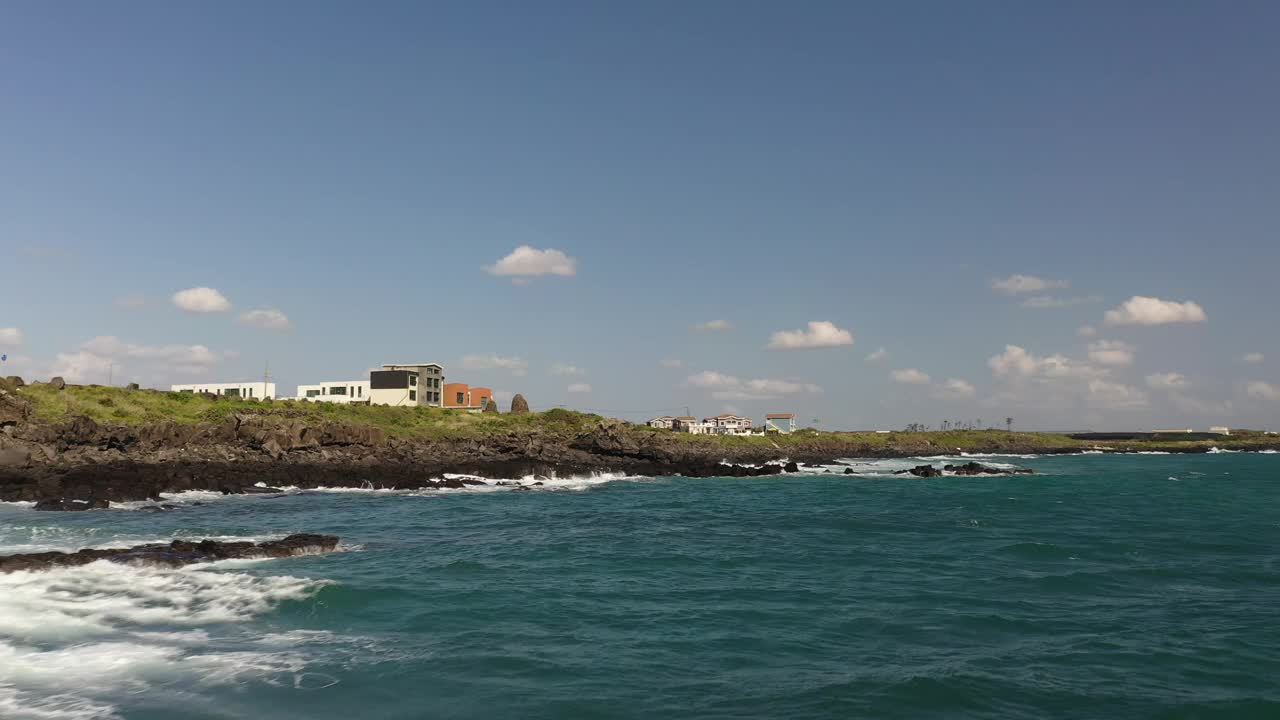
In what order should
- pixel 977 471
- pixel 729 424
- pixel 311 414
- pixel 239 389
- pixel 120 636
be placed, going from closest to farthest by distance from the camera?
pixel 120 636 < pixel 977 471 < pixel 311 414 < pixel 239 389 < pixel 729 424

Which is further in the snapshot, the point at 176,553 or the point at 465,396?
the point at 465,396

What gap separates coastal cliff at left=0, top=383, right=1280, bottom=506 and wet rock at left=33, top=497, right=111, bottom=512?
0.83 m

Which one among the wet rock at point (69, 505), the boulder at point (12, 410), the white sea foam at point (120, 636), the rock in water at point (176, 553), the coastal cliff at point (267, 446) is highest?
the boulder at point (12, 410)

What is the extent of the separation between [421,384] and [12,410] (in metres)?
68.1

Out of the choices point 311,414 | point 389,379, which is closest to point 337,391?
point 389,379

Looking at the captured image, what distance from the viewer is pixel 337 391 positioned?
423 feet

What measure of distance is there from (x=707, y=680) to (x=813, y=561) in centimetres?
1507

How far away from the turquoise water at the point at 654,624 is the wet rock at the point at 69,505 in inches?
143

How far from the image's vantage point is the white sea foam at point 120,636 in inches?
562

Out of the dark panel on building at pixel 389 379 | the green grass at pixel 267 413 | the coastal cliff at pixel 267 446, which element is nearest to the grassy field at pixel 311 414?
the green grass at pixel 267 413

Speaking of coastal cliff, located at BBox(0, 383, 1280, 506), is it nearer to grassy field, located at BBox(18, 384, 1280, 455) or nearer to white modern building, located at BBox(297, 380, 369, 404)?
grassy field, located at BBox(18, 384, 1280, 455)

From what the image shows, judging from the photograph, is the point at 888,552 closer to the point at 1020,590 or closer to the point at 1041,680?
the point at 1020,590

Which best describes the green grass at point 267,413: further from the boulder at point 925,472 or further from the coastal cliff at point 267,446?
the boulder at point 925,472

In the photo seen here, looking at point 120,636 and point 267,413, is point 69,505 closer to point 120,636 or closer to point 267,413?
point 120,636
